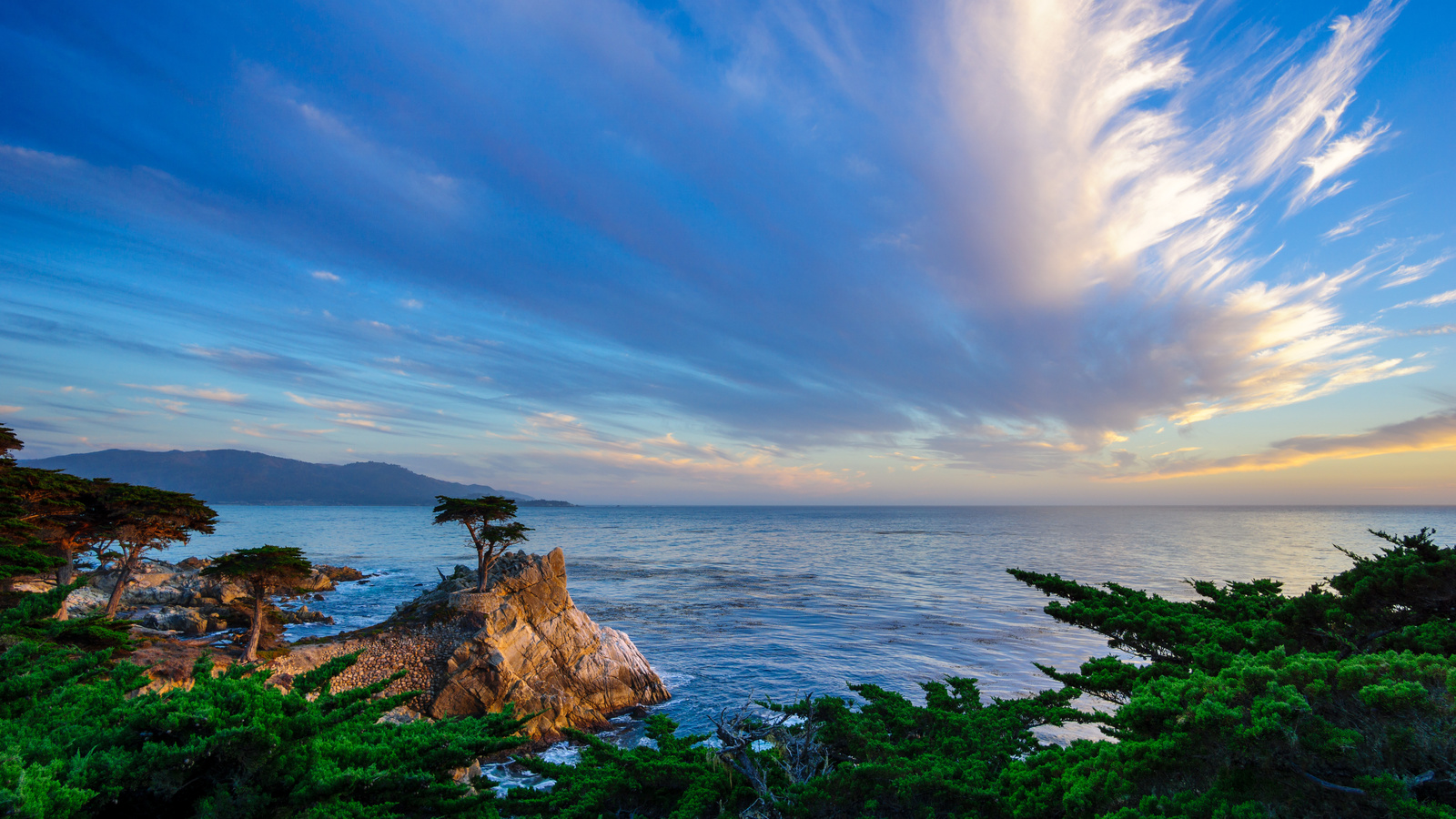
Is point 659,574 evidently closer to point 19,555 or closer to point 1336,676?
point 19,555

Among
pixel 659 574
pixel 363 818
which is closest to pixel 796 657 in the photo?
pixel 363 818

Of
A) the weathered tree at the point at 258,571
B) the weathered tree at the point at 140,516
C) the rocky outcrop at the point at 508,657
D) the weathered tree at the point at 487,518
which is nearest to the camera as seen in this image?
the rocky outcrop at the point at 508,657

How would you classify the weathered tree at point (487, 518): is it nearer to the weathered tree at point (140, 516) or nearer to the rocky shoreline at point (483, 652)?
the rocky shoreline at point (483, 652)

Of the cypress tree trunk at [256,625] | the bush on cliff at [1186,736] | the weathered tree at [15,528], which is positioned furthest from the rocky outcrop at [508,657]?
the bush on cliff at [1186,736]

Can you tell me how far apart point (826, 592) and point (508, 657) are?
26936 mm

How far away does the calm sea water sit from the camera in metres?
22.7

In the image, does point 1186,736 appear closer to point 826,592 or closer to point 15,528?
point 15,528

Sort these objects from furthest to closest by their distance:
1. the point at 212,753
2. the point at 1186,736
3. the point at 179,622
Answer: the point at 179,622 < the point at 1186,736 < the point at 212,753

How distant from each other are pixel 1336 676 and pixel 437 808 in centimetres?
883

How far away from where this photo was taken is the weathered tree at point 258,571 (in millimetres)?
17828

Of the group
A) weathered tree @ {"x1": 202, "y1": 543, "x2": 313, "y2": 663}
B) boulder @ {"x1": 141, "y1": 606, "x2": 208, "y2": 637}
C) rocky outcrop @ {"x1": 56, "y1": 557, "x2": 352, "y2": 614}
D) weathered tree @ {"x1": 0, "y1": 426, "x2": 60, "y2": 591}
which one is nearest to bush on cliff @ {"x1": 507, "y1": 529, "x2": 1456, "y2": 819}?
weathered tree @ {"x1": 0, "y1": 426, "x2": 60, "y2": 591}

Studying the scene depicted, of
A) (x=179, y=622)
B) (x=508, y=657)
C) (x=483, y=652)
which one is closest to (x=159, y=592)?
(x=179, y=622)

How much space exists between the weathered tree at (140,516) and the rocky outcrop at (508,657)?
6.36m

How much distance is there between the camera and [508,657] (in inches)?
736
